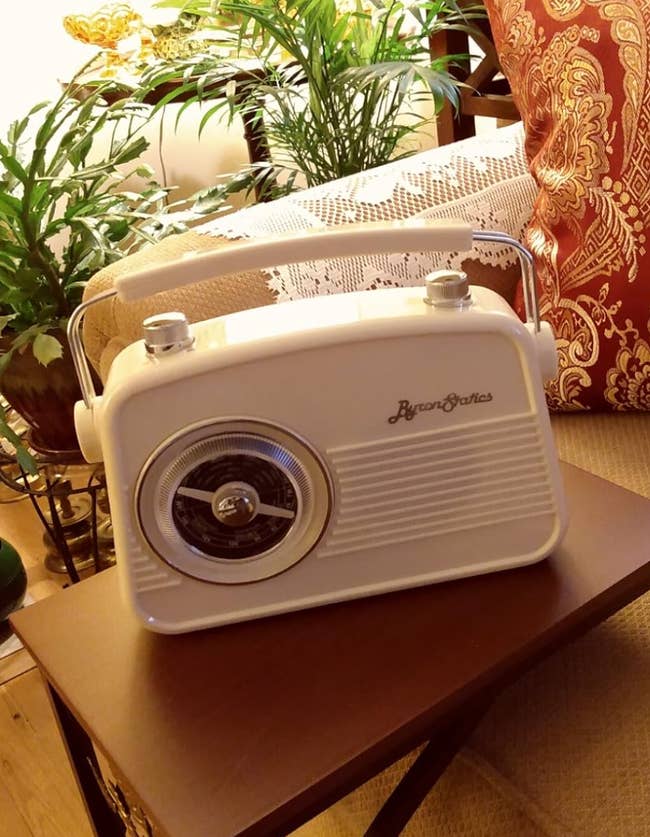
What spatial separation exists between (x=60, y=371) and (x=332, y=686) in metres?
0.82

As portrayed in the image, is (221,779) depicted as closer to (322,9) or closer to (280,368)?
(280,368)

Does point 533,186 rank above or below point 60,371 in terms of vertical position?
above

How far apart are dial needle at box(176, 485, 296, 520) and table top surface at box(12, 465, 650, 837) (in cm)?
7

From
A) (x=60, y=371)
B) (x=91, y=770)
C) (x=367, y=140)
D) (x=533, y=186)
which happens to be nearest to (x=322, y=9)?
(x=367, y=140)

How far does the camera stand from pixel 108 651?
0.58 meters

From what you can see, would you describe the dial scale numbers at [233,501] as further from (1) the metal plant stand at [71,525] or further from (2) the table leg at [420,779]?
(1) the metal plant stand at [71,525]

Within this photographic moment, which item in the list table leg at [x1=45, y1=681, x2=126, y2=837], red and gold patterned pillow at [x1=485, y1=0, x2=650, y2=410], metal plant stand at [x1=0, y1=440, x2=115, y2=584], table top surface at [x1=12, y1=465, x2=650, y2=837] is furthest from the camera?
metal plant stand at [x1=0, y1=440, x2=115, y2=584]

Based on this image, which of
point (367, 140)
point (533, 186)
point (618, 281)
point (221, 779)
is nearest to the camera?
point (221, 779)

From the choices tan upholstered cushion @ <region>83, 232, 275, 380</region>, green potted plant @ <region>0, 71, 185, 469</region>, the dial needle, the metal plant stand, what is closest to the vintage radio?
the dial needle

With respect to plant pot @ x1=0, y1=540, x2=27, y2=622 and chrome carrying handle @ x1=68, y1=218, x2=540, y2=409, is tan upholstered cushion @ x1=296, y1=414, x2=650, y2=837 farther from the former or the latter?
plant pot @ x1=0, y1=540, x2=27, y2=622

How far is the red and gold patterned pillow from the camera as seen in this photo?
0.85 metres

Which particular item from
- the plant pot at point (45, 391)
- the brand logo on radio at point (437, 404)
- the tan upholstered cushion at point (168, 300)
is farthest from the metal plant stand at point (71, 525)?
the brand logo on radio at point (437, 404)

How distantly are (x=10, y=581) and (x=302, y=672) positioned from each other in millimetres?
974

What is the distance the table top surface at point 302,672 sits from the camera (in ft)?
1.55
